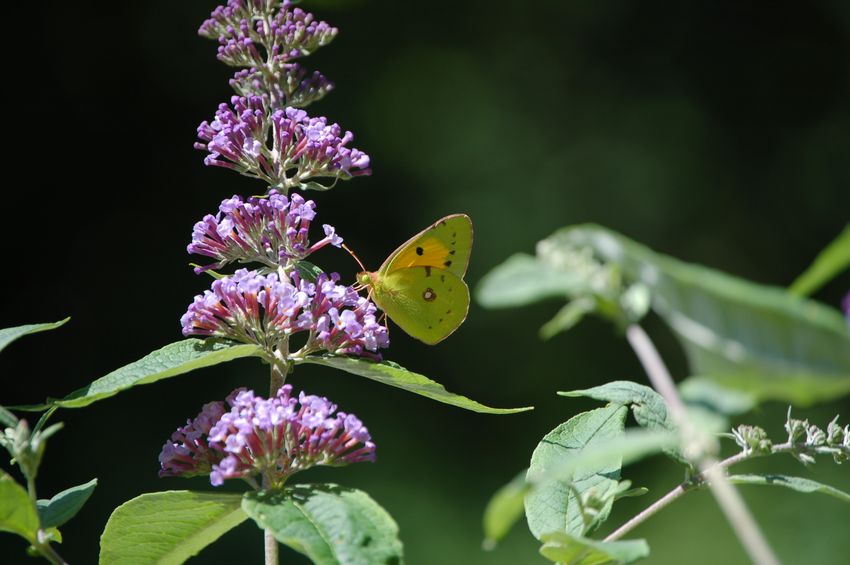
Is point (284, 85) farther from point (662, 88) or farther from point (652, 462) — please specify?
point (662, 88)

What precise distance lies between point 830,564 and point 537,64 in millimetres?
2494

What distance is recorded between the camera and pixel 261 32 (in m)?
1.08

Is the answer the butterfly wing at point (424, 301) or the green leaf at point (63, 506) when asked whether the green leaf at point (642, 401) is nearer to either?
the green leaf at point (63, 506)

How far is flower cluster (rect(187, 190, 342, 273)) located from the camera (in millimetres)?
984

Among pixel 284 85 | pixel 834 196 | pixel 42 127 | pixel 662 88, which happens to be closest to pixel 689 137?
pixel 662 88

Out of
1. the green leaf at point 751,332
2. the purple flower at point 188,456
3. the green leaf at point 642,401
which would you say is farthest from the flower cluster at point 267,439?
the green leaf at point 751,332

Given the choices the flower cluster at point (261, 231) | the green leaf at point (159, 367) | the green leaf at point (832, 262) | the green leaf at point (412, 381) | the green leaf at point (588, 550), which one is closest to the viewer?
the green leaf at point (832, 262)

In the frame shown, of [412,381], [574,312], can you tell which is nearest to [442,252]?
[412,381]

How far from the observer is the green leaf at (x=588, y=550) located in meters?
0.61

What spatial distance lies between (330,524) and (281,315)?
0.25m

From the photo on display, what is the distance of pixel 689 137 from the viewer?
4.62 metres

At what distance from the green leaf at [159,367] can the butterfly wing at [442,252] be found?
50 cm

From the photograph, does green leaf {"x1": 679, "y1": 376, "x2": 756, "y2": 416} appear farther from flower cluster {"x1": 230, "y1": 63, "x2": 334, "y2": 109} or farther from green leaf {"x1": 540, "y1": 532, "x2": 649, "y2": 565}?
flower cluster {"x1": 230, "y1": 63, "x2": 334, "y2": 109}

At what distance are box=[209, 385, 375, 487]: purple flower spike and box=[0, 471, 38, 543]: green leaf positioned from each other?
0.48ft
